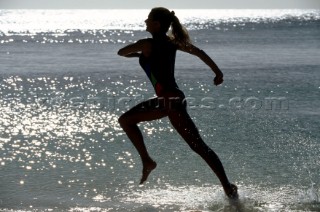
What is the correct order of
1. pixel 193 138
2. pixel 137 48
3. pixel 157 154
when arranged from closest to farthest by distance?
1. pixel 137 48
2. pixel 193 138
3. pixel 157 154

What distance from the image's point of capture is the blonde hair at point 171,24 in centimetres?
594

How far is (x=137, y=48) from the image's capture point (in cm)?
580

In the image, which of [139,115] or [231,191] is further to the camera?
[231,191]

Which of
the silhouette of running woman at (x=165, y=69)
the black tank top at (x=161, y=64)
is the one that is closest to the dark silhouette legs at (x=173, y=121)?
the silhouette of running woman at (x=165, y=69)

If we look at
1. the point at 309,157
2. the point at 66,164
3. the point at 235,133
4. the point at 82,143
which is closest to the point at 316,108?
the point at 235,133

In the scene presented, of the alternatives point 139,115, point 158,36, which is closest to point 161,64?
point 158,36

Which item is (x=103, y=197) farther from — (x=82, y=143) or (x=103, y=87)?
(x=103, y=87)

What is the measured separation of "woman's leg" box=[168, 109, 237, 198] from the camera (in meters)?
6.00

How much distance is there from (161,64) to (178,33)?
0.30 meters

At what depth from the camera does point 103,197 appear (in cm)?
629

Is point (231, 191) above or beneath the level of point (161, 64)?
beneath

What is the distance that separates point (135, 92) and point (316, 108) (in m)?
4.83

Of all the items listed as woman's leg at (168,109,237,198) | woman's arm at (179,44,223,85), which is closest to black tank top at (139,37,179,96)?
woman's arm at (179,44,223,85)

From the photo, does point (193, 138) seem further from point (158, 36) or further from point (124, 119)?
point (158, 36)
